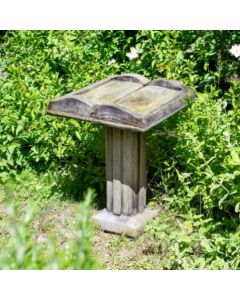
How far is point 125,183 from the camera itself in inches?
187

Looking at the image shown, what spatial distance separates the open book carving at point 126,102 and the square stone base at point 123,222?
0.86 metres

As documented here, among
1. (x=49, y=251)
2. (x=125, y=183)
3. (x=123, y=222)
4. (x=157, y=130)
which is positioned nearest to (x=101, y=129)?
(x=157, y=130)

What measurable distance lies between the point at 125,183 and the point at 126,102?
0.63m

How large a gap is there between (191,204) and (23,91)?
1840 millimetres

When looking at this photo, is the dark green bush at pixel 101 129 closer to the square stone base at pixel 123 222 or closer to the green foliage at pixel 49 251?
the square stone base at pixel 123 222

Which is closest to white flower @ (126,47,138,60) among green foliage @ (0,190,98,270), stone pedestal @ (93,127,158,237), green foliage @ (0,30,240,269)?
green foliage @ (0,30,240,269)

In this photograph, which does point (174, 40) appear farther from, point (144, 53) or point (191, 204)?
point (191, 204)

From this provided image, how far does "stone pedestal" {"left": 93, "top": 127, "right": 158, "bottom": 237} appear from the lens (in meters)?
4.67

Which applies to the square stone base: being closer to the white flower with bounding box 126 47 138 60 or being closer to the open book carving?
the open book carving

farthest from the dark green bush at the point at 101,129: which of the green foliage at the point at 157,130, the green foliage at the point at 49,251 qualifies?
the green foliage at the point at 49,251

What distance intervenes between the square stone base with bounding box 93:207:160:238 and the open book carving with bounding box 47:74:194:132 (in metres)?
0.86
